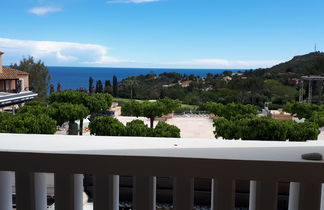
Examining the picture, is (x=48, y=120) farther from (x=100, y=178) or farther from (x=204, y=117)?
(x=204, y=117)

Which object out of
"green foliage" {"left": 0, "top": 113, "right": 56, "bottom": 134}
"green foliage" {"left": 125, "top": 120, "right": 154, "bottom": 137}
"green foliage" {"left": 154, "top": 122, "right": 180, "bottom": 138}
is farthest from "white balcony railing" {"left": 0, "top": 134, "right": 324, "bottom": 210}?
"green foliage" {"left": 125, "top": 120, "right": 154, "bottom": 137}

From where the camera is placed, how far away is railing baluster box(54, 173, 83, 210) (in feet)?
1.69

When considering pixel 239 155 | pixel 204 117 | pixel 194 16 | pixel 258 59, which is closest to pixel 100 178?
pixel 239 155

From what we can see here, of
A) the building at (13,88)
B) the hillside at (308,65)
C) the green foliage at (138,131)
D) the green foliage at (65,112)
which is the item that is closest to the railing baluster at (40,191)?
the green foliage at (138,131)

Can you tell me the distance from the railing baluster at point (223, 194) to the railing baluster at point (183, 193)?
1.3 inches

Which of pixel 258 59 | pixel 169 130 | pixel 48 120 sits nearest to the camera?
pixel 48 120

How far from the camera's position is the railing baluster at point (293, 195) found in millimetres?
491

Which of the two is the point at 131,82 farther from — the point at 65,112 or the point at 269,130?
the point at 269,130

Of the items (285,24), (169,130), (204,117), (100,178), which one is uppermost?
(285,24)

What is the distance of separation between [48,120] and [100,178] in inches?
249

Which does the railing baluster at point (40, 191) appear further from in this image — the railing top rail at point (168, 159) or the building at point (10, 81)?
the building at point (10, 81)

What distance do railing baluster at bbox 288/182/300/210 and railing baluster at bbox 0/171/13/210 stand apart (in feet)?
1.43

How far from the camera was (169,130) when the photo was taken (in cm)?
693

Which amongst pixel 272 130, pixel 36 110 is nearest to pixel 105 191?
pixel 272 130
